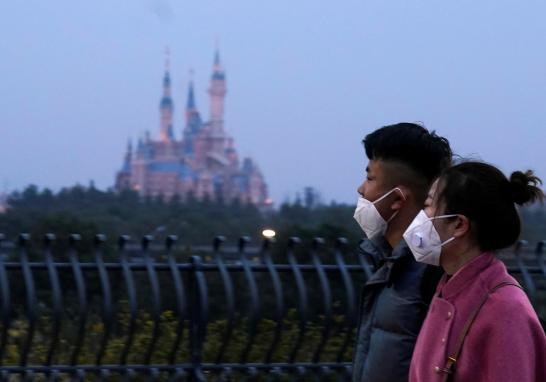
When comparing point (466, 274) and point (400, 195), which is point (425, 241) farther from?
point (400, 195)

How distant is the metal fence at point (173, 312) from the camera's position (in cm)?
478

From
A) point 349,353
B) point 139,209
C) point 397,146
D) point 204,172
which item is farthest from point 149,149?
point 397,146

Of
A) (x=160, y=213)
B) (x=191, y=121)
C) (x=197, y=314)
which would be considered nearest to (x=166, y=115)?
(x=191, y=121)

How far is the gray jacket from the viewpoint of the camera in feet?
9.73

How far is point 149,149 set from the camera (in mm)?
35469

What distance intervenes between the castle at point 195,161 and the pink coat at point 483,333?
17.7 meters

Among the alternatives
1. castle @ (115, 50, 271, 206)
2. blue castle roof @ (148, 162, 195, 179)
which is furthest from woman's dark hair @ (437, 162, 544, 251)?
blue castle roof @ (148, 162, 195, 179)

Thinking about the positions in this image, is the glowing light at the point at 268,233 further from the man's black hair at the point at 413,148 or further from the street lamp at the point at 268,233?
the man's black hair at the point at 413,148

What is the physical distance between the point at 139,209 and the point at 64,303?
1081 cm

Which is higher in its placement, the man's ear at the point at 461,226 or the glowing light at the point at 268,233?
the man's ear at the point at 461,226

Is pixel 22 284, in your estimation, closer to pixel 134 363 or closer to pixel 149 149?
pixel 134 363

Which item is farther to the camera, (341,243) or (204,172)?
(204,172)

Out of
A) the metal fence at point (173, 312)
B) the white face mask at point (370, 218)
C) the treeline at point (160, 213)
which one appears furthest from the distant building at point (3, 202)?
the white face mask at point (370, 218)

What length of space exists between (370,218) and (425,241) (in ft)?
1.61
